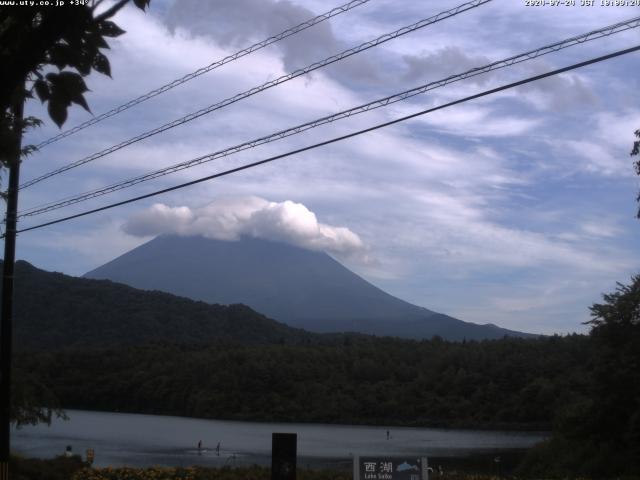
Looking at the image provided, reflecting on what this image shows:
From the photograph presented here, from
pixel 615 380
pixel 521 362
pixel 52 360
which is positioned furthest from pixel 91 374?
pixel 615 380

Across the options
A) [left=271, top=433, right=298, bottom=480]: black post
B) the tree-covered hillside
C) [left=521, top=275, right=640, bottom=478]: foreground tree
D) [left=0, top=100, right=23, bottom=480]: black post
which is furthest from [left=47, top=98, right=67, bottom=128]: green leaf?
the tree-covered hillside

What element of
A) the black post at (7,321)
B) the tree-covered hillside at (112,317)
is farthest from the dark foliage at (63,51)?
the tree-covered hillside at (112,317)

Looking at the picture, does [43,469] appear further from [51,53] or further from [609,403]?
[609,403]

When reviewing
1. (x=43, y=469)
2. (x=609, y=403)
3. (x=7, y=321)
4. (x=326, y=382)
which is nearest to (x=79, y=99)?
(x=7, y=321)

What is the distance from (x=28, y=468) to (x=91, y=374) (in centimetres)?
6518

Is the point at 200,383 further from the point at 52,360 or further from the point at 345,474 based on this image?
the point at 345,474

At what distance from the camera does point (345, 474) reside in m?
16.9

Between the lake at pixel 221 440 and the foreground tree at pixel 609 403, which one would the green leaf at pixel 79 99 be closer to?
the foreground tree at pixel 609 403

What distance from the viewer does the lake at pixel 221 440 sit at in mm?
44281

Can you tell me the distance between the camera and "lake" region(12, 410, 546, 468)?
44.3 m

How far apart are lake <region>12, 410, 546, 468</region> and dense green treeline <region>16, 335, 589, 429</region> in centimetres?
298

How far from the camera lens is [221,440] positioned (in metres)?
61.1

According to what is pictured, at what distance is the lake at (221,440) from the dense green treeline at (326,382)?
2.98 metres

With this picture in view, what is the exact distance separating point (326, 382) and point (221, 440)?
30406mm
